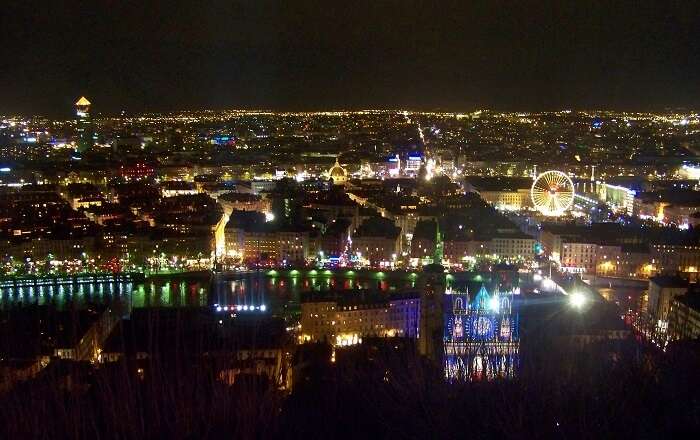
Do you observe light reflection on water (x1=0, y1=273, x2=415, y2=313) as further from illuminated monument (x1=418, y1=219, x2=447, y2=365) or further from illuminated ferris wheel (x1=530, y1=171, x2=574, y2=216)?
illuminated ferris wheel (x1=530, y1=171, x2=574, y2=216)

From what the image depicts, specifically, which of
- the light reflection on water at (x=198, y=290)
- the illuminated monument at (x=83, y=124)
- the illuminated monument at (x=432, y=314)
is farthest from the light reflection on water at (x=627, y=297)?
the illuminated monument at (x=83, y=124)

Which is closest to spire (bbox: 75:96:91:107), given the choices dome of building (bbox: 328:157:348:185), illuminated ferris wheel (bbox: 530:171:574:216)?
dome of building (bbox: 328:157:348:185)

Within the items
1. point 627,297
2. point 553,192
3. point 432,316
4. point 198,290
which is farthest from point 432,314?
point 553,192

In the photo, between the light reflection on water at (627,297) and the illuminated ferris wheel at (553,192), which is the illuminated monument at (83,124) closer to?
the illuminated ferris wheel at (553,192)

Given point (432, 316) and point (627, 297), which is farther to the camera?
point (627, 297)

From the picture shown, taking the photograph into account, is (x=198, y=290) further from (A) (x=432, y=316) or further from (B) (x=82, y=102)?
(B) (x=82, y=102)

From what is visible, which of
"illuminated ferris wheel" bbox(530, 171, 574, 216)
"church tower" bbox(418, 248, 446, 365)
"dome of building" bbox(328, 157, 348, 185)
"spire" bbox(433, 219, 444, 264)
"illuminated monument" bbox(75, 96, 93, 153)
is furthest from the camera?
"illuminated monument" bbox(75, 96, 93, 153)
